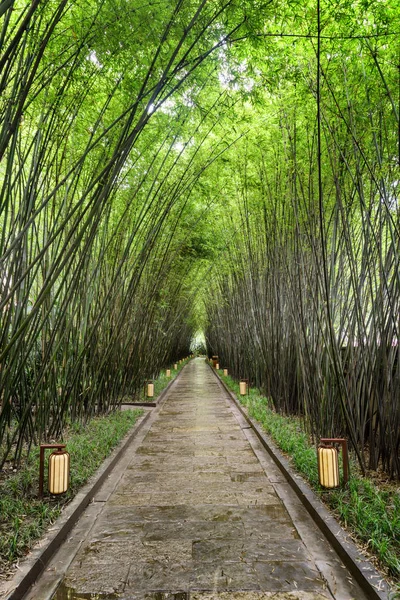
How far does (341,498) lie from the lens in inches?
102

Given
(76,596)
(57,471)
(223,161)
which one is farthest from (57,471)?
(223,161)

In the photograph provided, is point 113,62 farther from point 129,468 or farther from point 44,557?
point 129,468

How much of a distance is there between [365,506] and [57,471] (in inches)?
78.8

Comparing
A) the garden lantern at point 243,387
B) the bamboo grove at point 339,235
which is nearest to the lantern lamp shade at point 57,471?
the bamboo grove at point 339,235

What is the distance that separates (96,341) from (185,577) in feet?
11.4

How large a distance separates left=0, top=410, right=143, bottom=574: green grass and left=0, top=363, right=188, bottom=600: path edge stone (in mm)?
47

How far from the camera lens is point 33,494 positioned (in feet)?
9.02

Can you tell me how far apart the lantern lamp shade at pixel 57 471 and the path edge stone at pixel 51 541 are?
0.15 metres

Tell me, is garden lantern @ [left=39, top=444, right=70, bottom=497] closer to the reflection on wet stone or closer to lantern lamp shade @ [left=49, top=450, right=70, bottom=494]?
lantern lamp shade @ [left=49, top=450, right=70, bottom=494]

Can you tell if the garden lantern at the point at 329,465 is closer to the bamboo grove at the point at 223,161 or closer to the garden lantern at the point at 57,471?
the bamboo grove at the point at 223,161

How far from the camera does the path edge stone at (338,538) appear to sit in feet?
5.76

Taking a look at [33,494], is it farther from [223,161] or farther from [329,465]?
[223,161]

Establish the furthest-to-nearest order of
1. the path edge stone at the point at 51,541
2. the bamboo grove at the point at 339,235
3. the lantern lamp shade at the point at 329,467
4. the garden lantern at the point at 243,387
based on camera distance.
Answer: the garden lantern at the point at 243,387 → the bamboo grove at the point at 339,235 → the lantern lamp shade at the point at 329,467 → the path edge stone at the point at 51,541

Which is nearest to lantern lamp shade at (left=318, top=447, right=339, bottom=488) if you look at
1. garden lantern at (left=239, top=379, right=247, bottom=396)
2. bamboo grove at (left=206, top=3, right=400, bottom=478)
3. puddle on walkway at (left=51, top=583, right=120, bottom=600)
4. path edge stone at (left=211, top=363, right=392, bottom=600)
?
path edge stone at (left=211, top=363, right=392, bottom=600)
